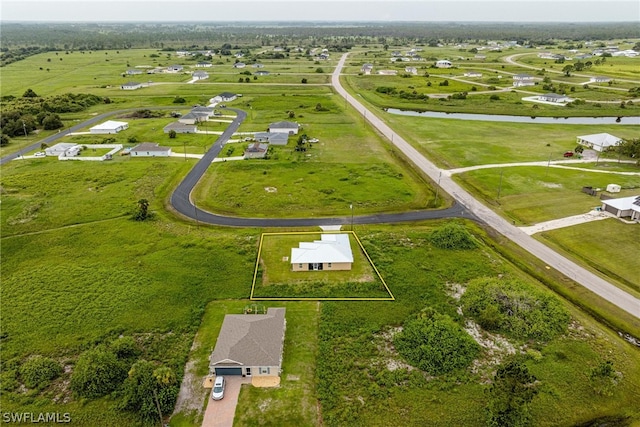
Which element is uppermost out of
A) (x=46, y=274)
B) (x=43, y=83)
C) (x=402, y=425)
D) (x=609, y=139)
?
(x=43, y=83)

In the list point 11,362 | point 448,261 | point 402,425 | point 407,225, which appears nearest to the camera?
point 402,425

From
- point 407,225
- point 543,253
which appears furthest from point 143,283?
point 543,253

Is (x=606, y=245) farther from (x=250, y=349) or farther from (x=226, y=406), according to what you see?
(x=226, y=406)

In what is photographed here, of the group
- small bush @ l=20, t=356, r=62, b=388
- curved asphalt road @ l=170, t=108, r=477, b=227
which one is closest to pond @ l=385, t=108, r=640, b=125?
curved asphalt road @ l=170, t=108, r=477, b=227

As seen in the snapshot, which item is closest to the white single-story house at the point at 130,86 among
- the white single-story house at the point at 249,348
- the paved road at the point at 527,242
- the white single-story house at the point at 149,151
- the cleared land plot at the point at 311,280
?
the white single-story house at the point at 149,151

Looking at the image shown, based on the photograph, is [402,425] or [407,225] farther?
[407,225]

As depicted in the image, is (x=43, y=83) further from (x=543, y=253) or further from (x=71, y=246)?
(x=543, y=253)

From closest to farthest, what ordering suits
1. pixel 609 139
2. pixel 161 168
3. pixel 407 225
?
pixel 407 225
pixel 161 168
pixel 609 139

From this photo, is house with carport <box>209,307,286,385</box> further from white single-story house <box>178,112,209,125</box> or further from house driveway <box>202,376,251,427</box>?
white single-story house <box>178,112,209,125</box>
